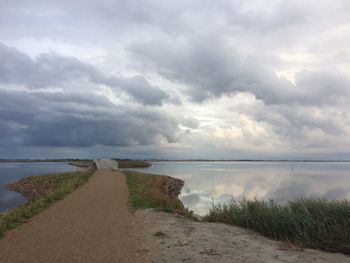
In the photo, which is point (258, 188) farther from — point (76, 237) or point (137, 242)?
point (76, 237)

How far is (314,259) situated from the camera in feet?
29.6

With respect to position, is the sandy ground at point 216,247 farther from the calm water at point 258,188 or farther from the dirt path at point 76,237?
the calm water at point 258,188

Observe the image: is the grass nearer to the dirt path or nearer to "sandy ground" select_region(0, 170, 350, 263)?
"sandy ground" select_region(0, 170, 350, 263)

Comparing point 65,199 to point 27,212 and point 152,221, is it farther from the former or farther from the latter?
point 152,221

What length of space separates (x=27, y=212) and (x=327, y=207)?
37.2 ft

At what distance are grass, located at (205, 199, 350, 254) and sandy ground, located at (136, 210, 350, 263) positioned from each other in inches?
19.6

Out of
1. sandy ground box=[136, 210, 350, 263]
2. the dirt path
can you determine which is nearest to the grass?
sandy ground box=[136, 210, 350, 263]

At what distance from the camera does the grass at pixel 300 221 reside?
1056cm

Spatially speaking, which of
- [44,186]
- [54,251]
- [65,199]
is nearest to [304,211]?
[54,251]

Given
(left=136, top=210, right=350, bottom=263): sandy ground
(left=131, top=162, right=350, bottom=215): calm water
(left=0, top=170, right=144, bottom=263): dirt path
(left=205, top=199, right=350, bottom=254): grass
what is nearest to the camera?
(left=136, top=210, right=350, bottom=263): sandy ground

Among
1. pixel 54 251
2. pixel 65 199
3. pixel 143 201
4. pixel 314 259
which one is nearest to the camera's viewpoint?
pixel 314 259

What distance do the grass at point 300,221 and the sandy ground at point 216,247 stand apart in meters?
0.50

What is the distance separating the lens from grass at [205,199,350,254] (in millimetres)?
10562

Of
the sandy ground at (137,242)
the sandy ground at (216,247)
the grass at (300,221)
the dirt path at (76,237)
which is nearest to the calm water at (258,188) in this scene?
the grass at (300,221)
